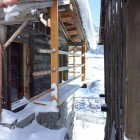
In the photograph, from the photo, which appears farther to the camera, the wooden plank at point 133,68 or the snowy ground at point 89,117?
the snowy ground at point 89,117

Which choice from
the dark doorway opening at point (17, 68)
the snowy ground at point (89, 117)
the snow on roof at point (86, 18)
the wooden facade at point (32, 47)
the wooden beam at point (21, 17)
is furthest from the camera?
the snowy ground at point (89, 117)

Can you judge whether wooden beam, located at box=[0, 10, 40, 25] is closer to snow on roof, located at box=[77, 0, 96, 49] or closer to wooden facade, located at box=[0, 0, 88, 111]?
wooden facade, located at box=[0, 0, 88, 111]

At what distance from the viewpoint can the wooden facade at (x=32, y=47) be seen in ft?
15.2

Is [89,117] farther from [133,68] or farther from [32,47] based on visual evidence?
[133,68]

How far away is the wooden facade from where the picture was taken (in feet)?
15.2

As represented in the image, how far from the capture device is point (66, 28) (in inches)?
403

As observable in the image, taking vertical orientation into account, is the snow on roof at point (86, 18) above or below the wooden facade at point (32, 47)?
above

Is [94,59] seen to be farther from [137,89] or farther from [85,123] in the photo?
[137,89]

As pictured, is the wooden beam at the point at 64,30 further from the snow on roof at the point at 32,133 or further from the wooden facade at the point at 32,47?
the snow on roof at the point at 32,133

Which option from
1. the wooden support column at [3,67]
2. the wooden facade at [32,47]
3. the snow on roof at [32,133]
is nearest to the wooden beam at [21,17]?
the wooden facade at [32,47]

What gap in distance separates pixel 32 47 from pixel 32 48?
0.03 meters

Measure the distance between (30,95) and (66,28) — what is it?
4207 millimetres

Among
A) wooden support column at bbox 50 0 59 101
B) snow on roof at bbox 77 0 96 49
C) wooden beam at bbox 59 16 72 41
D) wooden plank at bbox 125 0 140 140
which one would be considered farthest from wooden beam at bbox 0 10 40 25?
wooden beam at bbox 59 16 72 41

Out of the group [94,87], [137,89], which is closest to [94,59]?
[94,87]
